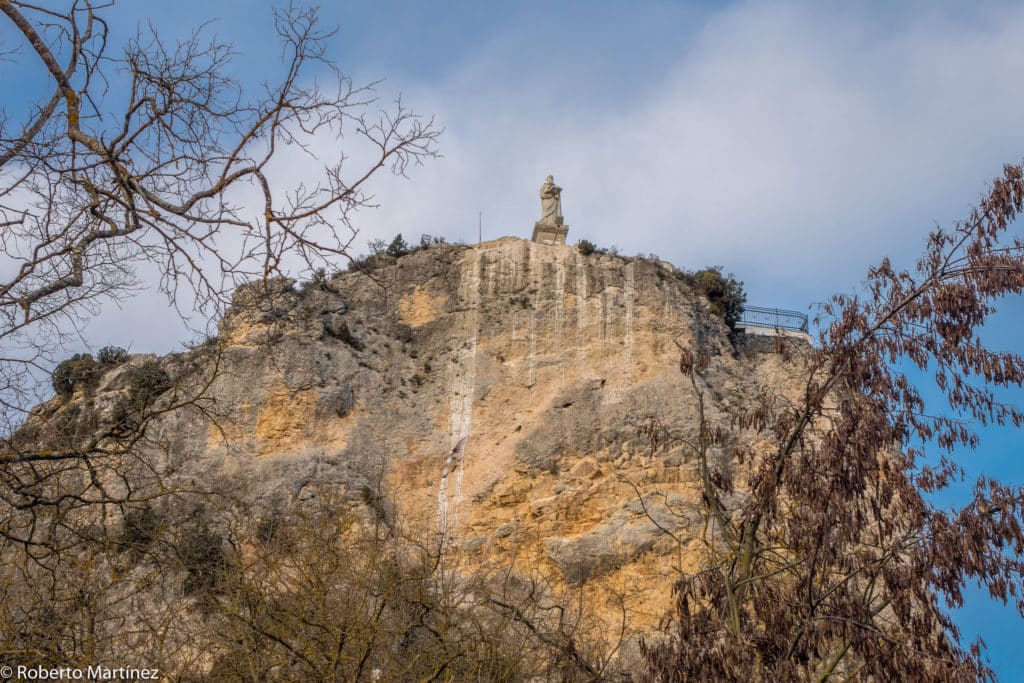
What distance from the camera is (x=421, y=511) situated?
23.8 metres

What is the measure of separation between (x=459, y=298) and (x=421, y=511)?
6.37 meters

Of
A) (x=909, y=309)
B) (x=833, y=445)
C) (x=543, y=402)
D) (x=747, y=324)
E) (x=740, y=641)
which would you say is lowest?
(x=740, y=641)

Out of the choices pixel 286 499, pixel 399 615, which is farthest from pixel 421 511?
pixel 399 615

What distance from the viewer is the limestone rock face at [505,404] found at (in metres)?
22.6

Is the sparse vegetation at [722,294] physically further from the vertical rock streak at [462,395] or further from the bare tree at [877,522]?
the bare tree at [877,522]

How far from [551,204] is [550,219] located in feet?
1.64

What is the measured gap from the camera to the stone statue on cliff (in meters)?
29.9

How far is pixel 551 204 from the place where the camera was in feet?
100

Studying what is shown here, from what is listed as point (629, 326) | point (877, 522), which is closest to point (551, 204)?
point (629, 326)

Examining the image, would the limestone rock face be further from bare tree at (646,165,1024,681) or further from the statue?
bare tree at (646,165,1024,681)

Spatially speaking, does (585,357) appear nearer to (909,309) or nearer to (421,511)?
(421,511)

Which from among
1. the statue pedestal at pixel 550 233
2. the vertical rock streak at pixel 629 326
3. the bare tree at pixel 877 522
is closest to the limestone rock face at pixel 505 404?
the vertical rock streak at pixel 629 326

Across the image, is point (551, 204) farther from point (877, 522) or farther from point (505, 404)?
point (877, 522)

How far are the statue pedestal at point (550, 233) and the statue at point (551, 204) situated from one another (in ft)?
0.83
